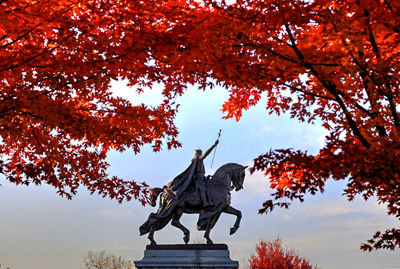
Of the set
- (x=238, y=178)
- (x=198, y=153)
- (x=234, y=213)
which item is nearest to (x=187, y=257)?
(x=234, y=213)

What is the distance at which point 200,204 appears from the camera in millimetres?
13000

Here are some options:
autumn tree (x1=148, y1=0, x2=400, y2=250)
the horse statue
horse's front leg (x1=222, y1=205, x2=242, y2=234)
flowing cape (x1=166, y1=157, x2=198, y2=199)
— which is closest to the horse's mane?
the horse statue

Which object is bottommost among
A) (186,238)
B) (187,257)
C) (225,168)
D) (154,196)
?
(187,257)

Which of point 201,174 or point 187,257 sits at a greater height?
point 201,174

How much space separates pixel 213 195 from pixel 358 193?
18.2 feet

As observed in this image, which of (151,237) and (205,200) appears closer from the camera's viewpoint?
(205,200)

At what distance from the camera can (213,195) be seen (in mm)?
12922

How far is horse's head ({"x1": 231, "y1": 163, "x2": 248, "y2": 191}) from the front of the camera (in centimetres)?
1336

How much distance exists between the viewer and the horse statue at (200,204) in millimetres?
12898

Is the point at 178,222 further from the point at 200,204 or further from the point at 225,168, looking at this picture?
the point at 225,168

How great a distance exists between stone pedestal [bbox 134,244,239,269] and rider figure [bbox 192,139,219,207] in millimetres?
1297

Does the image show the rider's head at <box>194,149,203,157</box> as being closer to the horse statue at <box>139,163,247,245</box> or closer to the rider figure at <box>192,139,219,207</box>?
the rider figure at <box>192,139,219,207</box>

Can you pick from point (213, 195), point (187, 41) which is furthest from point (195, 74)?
point (213, 195)

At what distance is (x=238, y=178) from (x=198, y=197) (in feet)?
4.57
